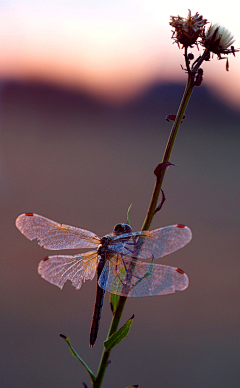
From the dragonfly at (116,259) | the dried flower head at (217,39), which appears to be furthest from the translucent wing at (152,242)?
the dried flower head at (217,39)

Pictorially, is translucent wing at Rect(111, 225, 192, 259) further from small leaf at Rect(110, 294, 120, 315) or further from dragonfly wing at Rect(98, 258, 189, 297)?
small leaf at Rect(110, 294, 120, 315)

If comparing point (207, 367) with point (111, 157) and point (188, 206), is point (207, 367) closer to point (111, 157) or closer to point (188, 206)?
point (188, 206)

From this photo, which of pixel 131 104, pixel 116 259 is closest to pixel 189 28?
pixel 116 259

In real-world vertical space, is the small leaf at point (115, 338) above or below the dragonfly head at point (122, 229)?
below

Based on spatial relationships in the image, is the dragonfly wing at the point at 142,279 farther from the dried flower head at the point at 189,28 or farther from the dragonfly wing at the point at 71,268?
the dried flower head at the point at 189,28

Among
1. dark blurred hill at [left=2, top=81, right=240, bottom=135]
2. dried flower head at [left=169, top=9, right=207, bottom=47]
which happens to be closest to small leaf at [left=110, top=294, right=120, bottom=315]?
dried flower head at [left=169, top=9, right=207, bottom=47]

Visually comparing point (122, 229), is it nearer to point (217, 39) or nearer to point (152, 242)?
point (152, 242)

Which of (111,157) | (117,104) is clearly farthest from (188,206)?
(117,104)
